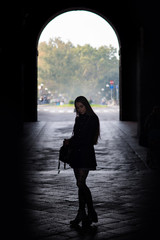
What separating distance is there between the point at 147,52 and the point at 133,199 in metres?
9.60

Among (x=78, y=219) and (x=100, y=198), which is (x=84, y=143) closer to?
(x=78, y=219)

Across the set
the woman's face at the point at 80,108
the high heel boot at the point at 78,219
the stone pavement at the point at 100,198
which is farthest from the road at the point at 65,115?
the high heel boot at the point at 78,219

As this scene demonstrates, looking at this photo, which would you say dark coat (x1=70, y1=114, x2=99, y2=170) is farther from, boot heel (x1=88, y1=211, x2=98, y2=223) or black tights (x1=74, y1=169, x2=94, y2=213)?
boot heel (x1=88, y1=211, x2=98, y2=223)

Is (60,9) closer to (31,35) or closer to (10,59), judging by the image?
(31,35)

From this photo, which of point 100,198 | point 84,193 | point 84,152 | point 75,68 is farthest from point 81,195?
point 75,68

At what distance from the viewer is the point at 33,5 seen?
2436 cm

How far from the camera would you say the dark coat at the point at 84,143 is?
505cm

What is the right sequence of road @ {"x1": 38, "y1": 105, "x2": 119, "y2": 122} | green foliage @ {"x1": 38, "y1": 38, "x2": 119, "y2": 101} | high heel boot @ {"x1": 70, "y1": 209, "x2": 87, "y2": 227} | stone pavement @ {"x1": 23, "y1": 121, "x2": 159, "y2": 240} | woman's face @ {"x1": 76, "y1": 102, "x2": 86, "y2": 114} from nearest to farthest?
1. stone pavement @ {"x1": 23, "y1": 121, "x2": 159, "y2": 240}
2. high heel boot @ {"x1": 70, "y1": 209, "x2": 87, "y2": 227}
3. woman's face @ {"x1": 76, "y1": 102, "x2": 86, "y2": 114}
4. road @ {"x1": 38, "y1": 105, "x2": 119, "y2": 122}
5. green foliage @ {"x1": 38, "y1": 38, "x2": 119, "y2": 101}

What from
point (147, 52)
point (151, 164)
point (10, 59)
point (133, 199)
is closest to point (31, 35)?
point (10, 59)

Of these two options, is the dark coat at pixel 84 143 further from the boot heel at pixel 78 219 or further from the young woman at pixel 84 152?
the boot heel at pixel 78 219

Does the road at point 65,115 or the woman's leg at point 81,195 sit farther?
the road at point 65,115

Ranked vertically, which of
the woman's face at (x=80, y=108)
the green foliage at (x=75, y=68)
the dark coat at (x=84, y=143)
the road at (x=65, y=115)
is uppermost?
the green foliage at (x=75, y=68)

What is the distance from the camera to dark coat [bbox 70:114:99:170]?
5.05m

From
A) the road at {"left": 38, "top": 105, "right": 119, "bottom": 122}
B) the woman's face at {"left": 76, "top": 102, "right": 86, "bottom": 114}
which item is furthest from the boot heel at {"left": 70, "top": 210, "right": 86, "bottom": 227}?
the road at {"left": 38, "top": 105, "right": 119, "bottom": 122}
